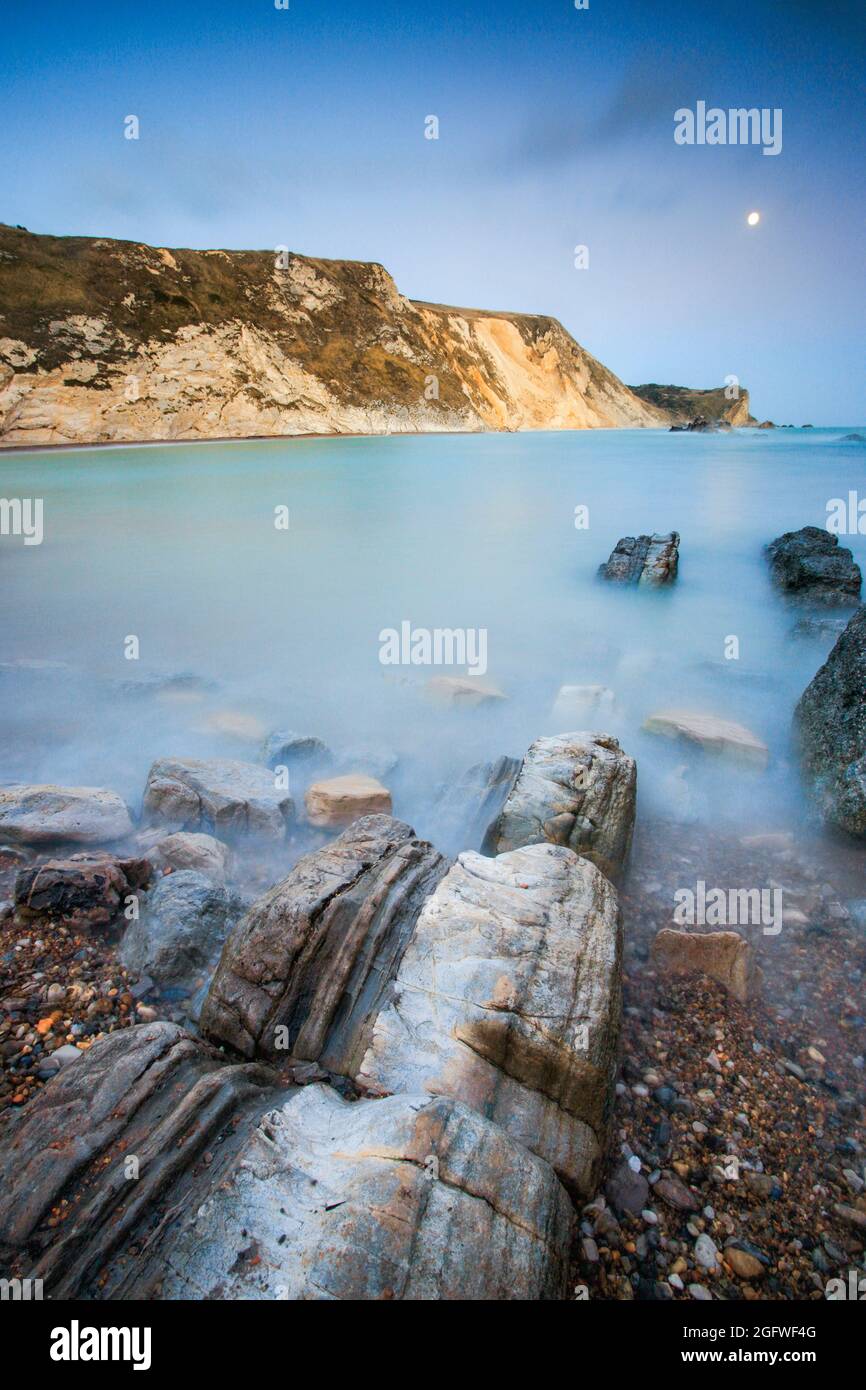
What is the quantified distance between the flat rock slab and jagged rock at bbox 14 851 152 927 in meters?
5.48

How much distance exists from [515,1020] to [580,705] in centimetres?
507

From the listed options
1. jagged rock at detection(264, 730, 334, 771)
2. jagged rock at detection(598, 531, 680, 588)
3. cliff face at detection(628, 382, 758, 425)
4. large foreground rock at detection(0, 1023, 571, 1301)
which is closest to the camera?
large foreground rock at detection(0, 1023, 571, 1301)

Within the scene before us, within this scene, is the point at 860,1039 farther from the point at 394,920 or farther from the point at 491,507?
the point at 491,507

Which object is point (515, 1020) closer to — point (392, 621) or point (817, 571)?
point (392, 621)

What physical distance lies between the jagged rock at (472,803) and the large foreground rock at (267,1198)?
9.77 ft

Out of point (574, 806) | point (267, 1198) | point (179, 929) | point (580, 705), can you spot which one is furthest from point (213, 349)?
point (267, 1198)

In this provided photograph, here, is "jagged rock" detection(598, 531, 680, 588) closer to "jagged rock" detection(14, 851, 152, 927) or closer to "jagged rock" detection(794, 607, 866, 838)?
"jagged rock" detection(794, 607, 866, 838)

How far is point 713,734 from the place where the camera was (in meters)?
6.34

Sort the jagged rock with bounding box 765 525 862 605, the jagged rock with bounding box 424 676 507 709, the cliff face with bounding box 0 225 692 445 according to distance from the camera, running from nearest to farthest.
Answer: the jagged rock with bounding box 424 676 507 709 < the jagged rock with bounding box 765 525 862 605 < the cliff face with bounding box 0 225 692 445

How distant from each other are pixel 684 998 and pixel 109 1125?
9.72 feet

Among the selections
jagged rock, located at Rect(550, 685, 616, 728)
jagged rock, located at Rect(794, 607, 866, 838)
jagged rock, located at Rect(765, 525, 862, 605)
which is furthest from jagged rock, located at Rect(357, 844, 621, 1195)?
jagged rock, located at Rect(765, 525, 862, 605)

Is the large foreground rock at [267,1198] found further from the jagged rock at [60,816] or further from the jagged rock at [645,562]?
the jagged rock at [645,562]

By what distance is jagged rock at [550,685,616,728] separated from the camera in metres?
7.02

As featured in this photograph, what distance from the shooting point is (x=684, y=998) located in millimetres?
3443
